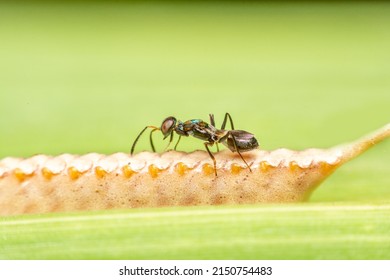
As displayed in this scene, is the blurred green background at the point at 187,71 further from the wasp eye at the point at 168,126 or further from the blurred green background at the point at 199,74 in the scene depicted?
the wasp eye at the point at 168,126

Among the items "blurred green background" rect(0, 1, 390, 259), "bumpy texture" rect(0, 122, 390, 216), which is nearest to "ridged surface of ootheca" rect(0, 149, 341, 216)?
"bumpy texture" rect(0, 122, 390, 216)

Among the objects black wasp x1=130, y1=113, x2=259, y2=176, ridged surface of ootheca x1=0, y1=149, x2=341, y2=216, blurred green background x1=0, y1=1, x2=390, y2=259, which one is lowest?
ridged surface of ootheca x1=0, y1=149, x2=341, y2=216

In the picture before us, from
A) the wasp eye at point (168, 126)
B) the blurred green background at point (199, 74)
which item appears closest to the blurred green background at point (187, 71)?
the blurred green background at point (199, 74)

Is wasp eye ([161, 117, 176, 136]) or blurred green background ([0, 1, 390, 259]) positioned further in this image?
blurred green background ([0, 1, 390, 259])

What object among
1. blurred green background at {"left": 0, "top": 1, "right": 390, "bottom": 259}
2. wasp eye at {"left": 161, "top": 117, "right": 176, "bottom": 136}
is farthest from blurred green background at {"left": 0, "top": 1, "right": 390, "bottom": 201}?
wasp eye at {"left": 161, "top": 117, "right": 176, "bottom": 136}

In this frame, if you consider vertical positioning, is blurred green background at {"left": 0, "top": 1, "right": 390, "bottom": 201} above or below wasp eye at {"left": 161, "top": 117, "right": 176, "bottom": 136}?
above

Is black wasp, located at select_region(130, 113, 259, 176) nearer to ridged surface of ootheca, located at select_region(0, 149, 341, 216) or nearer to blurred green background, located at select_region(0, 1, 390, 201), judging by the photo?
ridged surface of ootheca, located at select_region(0, 149, 341, 216)
